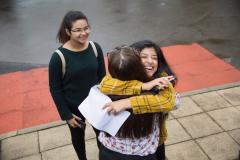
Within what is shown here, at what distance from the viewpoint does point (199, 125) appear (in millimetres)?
4328

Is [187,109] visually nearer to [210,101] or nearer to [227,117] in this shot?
[210,101]

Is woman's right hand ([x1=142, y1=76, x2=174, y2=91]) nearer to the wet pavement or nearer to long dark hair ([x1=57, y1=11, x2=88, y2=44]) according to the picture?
long dark hair ([x1=57, y1=11, x2=88, y2=44])

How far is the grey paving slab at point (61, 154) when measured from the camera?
3895 millimetres

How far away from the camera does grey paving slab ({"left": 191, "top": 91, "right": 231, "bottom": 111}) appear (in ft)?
15.6

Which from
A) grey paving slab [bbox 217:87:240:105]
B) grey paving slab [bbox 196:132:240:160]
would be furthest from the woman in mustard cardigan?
grey paving slab [bbox 217:87:240:105]

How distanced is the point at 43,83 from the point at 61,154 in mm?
2337

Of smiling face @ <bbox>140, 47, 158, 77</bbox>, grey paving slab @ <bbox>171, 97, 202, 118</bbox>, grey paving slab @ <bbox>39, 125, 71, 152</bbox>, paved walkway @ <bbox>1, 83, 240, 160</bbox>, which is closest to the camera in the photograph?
smiling face @ <bbox>140, 47, 158, 77</bbox>

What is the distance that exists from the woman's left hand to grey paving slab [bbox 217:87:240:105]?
11.3 ft

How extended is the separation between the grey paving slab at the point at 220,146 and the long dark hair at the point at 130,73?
2.11 m

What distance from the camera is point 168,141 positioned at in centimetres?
406

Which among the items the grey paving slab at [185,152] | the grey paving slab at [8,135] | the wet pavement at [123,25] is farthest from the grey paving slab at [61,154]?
the wet pavement at [123,25]

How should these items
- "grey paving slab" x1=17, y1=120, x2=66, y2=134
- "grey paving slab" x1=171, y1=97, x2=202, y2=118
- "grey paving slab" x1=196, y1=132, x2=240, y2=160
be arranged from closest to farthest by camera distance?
"grey paving slab" x1=196, y1=132, x2=240, y2=160
"grey paving slab" x1=17, y1=120, x2=66, y2=134
"grey paving slab" x1=171, y1=97, x2=202, y2=118

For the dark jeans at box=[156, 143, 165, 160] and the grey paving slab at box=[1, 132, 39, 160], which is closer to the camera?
the dark jeans at box=[156, 143, 165, 160]

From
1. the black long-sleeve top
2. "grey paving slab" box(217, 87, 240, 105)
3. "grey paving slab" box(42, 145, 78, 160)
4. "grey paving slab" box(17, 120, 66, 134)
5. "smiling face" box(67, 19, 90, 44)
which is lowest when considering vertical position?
"grey paving slab" box(42, 145, 78, 160)
